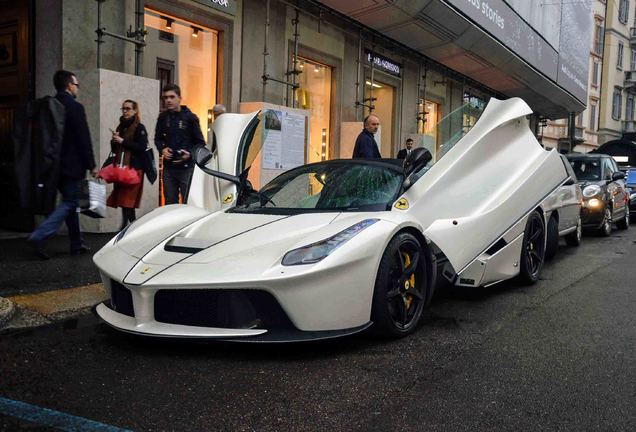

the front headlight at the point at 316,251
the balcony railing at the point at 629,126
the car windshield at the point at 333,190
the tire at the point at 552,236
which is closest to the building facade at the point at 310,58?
the car windshield at the point at 333,190

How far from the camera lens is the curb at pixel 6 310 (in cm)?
374

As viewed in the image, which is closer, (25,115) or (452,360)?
(452,360)

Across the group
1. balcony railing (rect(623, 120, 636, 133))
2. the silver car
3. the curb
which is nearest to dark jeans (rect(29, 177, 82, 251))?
the curb

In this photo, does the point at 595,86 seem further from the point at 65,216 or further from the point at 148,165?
the point at 65,216

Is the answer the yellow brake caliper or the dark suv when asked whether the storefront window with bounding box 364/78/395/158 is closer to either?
the dark suv

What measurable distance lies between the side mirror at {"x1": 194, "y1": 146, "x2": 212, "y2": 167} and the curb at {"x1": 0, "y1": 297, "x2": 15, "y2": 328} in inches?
62.9

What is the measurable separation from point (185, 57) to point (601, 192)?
740cm

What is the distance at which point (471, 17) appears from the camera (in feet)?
46.4

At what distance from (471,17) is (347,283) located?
12601 mm

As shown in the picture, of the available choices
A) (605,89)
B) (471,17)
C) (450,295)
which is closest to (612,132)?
(605,89)

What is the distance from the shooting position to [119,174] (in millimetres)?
6348

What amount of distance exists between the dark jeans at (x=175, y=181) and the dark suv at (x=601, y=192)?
686 cm

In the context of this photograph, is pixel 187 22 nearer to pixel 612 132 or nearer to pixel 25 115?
pixel 25 115

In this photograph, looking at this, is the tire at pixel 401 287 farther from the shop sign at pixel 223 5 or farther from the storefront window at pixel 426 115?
the storefront window at pixel 426 115
